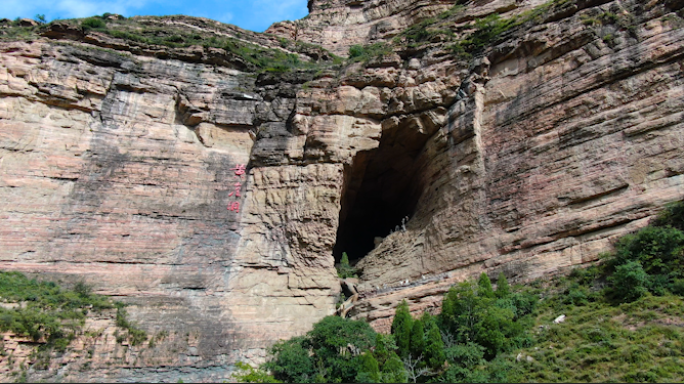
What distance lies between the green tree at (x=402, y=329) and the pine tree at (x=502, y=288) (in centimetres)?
252

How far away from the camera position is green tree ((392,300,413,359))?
47.4ft

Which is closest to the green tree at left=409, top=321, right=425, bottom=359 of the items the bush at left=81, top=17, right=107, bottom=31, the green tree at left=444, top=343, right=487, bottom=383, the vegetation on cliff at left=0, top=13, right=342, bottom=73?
the green tree at left=444, top=343, right=487, bottom=383

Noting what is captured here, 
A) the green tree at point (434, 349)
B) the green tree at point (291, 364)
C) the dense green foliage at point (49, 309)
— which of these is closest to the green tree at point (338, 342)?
the green tree at point (291, 364)

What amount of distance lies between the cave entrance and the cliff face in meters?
0.17

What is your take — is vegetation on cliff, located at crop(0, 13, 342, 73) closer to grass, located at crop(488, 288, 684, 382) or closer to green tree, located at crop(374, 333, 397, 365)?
green tree, located at crop(374, 333, 397, 365)

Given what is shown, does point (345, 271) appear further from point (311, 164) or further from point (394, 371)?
point (394, 371)

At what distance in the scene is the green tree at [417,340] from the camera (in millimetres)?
14188

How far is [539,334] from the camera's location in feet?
44.3

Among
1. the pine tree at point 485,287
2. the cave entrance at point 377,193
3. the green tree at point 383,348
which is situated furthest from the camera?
the cave entrance at point 377,193

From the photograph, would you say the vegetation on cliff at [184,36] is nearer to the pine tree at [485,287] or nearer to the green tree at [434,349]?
the pine tree at [485,287]

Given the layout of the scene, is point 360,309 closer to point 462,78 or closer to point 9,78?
point 462,78

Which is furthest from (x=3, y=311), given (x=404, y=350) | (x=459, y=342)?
(x=459, y=342)

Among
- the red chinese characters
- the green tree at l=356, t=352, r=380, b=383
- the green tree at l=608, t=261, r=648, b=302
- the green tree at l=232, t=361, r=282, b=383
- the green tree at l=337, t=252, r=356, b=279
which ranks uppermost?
the red chinese characters

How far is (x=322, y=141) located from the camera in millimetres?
21078
